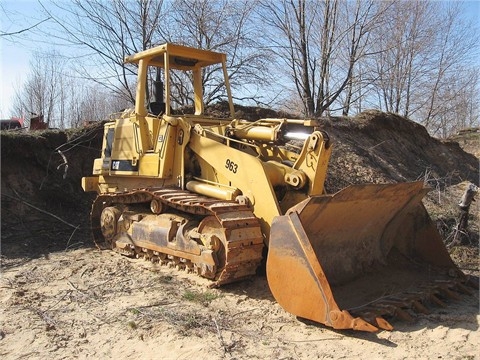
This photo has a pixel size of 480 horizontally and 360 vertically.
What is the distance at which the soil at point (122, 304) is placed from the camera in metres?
4.00

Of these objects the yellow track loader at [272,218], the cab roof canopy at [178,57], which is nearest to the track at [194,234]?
the yellow track loader at [272,218]

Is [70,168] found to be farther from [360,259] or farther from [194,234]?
[360,259]

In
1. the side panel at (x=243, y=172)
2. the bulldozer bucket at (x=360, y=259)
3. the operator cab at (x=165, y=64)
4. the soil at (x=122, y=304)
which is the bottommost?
the soil at (x=122, y=304)

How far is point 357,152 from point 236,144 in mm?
6499

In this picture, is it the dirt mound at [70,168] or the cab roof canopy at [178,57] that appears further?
the dirt mound at [70,168]

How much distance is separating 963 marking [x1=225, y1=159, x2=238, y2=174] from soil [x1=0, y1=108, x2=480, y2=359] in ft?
4.25

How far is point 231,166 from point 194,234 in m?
0.90

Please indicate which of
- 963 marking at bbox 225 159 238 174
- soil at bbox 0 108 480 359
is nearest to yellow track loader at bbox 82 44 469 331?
963 marking at bbox 225 159 238 174

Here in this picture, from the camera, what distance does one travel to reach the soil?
4.00 m

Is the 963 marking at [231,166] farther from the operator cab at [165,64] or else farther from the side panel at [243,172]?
the operator cab at [165,64]

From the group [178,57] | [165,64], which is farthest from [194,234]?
[178,57]

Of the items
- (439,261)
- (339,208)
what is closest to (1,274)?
(339,208)

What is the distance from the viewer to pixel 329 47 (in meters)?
14.5

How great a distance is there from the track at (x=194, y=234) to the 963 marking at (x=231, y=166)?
40 cm
